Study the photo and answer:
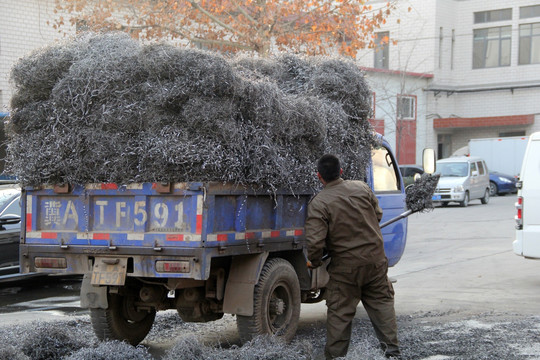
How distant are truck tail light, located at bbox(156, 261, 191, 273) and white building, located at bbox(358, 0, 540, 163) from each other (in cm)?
3461

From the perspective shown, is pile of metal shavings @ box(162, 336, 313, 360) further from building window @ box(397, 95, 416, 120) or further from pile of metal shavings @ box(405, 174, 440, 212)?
building window @ box(397, 95, 416, 120)

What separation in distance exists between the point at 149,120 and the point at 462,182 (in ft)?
75.4

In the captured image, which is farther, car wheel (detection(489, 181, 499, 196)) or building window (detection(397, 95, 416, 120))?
building window (detection(397, 95, 416, 120))

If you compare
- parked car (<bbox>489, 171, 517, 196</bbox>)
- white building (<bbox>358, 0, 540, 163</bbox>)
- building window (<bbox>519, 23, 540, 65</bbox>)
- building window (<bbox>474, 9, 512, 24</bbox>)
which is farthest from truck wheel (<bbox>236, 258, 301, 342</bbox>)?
building window (<bbox>474, 9, 512, 24</bbox>)

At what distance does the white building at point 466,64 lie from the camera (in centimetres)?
4131

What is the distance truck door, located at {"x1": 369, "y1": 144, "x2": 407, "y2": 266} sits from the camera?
29.4 ft

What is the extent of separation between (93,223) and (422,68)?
121ft

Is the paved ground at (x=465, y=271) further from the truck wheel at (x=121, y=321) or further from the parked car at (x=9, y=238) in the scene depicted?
the parked car at (x=9, y=238)

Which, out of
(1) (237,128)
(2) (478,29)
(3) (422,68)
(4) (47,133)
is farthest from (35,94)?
(2) (478,29)

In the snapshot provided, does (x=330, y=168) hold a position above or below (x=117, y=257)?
above

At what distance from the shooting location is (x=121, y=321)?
284 inches

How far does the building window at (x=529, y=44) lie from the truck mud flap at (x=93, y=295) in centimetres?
3961

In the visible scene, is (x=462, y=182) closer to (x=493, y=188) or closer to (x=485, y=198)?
(x=485, y=198)

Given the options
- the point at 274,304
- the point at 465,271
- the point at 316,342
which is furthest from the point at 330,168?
the point at 465,271
